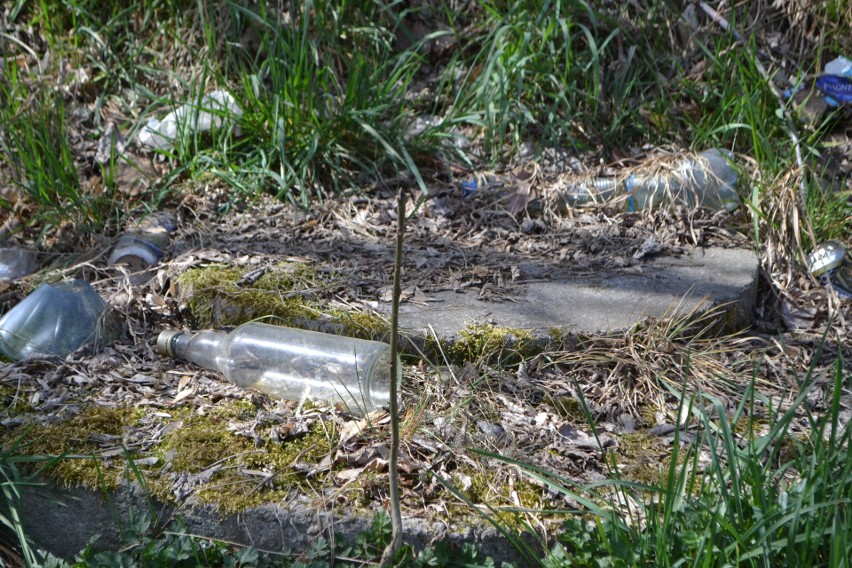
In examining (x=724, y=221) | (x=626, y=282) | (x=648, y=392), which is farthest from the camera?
(x=724, y=221)

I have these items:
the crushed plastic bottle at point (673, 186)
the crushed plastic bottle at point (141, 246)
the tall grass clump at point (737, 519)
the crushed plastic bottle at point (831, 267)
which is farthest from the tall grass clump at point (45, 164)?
the crushed plastic bottle at point (831, 267)

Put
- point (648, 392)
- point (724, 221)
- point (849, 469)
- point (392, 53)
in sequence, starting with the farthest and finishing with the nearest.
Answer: point (392, 53), point (724, 221), point (648, 392), point (849, 469)

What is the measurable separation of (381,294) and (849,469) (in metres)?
1.73

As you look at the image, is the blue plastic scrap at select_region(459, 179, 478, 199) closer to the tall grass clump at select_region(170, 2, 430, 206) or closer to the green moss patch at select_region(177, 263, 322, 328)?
the tall grass clump at select_region(170, 2, 430, 206)

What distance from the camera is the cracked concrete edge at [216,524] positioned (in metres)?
2.01

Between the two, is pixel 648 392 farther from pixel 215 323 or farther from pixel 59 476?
pixel 59 476

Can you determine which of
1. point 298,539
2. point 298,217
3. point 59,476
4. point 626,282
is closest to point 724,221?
point 626,282

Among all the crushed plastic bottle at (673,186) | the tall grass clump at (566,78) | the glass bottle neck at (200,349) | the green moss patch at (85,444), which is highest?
the tall grass clump at (566,78)

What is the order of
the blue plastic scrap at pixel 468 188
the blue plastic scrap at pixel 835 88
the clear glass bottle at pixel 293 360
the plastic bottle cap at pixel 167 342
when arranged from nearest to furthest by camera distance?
the clear glass bottle at pixel 293 360
the plastic bottle cap at pixel 167 342
the blue plastic scrap at pixel 468 188
the blue plastic scrap at pixel 835 88

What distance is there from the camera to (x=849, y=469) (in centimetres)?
165

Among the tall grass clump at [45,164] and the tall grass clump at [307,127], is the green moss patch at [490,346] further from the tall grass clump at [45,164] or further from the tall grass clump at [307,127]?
the tall grass clump at [45,164]

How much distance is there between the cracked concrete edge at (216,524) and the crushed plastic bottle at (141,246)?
127 centimetres

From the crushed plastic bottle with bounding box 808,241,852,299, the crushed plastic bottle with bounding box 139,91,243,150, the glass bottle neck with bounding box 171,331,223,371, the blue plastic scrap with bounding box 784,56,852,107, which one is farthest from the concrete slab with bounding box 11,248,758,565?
the crushed plastic bottle with bounding box 139,91,243,150

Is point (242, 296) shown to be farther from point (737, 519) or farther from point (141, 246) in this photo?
point (737, 519)
